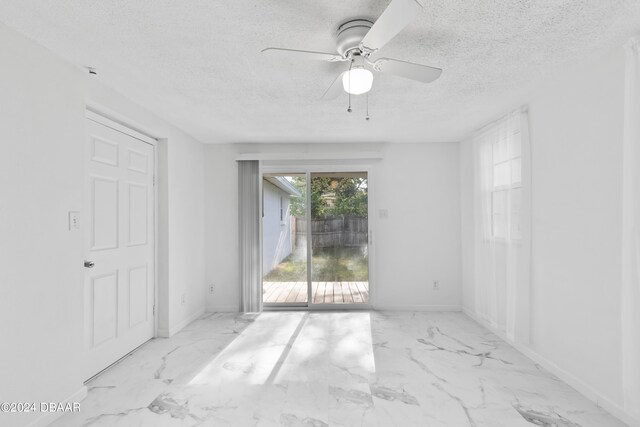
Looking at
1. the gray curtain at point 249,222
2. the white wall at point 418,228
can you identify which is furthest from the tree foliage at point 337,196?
the gray curtain at point 249,222

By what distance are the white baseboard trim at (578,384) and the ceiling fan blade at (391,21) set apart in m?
2.53

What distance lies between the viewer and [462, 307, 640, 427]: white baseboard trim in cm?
200

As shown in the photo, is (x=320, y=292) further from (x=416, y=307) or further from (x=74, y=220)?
(x=74, y=220)

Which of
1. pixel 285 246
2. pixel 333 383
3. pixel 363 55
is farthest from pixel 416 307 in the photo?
pixel 363 55

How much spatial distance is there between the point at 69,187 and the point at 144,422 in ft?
5.17

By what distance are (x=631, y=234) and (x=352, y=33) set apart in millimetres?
1923

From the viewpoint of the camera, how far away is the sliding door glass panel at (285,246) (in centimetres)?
456

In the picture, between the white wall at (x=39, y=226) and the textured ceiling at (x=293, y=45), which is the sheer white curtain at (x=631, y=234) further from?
the white wall at (x=39, y=226)

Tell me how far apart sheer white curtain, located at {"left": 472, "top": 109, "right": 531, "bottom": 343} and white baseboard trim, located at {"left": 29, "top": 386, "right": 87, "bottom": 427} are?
11.6 ft

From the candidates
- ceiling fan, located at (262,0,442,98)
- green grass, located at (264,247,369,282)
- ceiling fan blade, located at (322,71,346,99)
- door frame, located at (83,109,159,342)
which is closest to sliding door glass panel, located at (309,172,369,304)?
green grass, located at (264,247,369,282)

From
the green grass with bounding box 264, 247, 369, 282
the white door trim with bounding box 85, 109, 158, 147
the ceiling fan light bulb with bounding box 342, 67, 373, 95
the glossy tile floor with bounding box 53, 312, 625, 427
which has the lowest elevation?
the glossy tile floor with bounding box 53, 312, 625, 427

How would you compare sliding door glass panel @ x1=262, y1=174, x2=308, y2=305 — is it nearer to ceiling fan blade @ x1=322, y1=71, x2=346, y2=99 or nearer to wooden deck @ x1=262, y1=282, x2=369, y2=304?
wooden deck @ x1=262, y1=282, x2=369, y2=304

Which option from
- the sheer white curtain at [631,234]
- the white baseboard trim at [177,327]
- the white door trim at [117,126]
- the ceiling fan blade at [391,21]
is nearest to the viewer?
the ceiling fan blade at [391,21]

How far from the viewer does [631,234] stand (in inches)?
73.7
